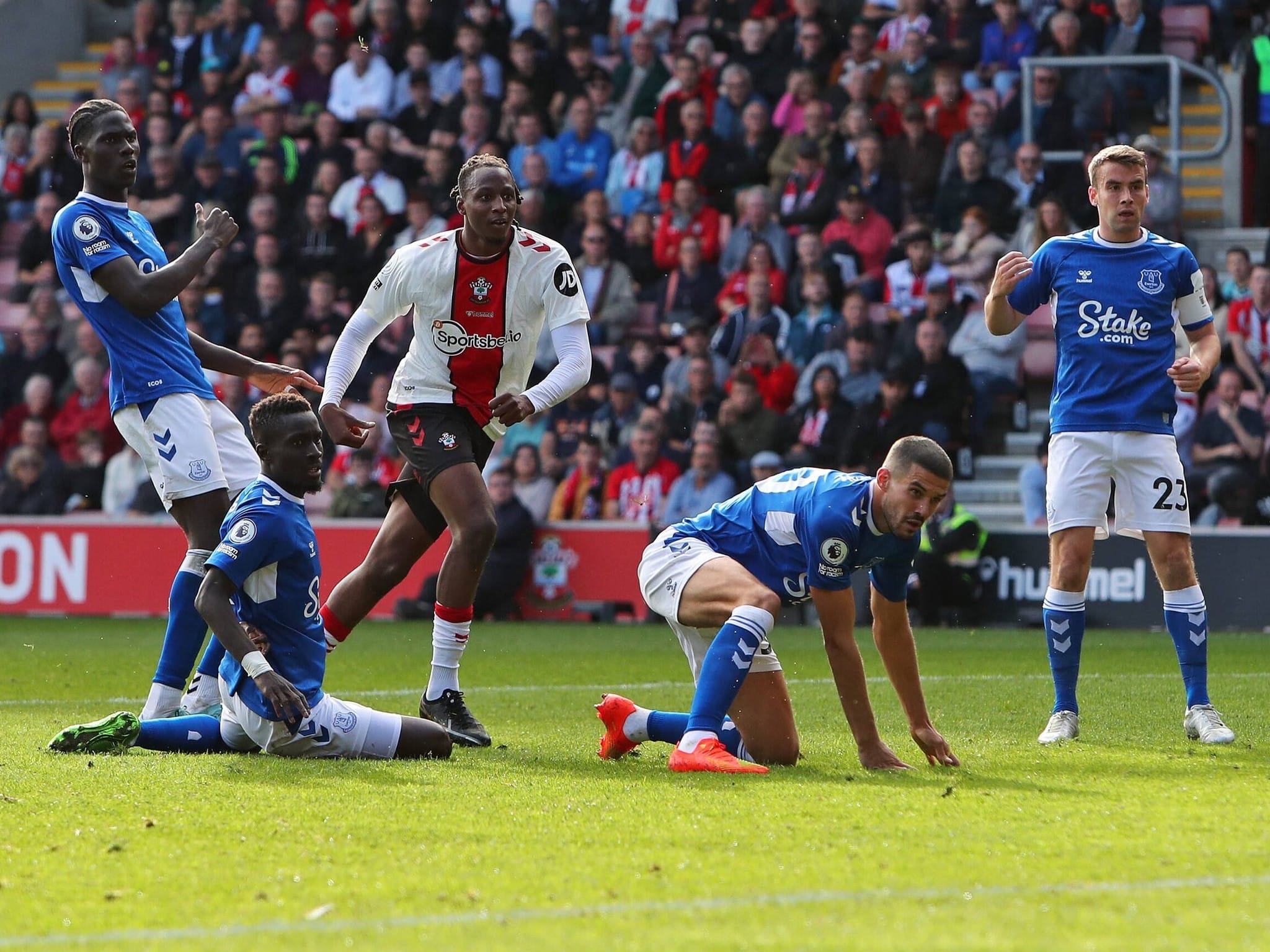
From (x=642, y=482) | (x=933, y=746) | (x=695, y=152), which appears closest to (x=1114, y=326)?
(x=933, y=746)

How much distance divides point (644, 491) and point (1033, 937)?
443 inches

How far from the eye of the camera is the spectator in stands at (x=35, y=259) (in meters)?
19.0

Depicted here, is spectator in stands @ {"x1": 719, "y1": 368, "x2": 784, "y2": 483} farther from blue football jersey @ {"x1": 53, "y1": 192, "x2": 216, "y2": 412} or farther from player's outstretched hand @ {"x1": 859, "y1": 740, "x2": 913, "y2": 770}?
player's outstretched hand @ {"x1": 859, "y1": 740, "x2": 913, "y2": 770}

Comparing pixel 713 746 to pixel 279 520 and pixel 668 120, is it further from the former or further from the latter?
pixel 668 120

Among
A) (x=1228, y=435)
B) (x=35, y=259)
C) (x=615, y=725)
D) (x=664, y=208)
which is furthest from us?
(x=35, y=259)

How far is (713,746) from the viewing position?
569 centimetres

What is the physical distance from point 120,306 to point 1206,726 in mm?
4457

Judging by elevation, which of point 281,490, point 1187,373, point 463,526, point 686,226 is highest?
point 686,226

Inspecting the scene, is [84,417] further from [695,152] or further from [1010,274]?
[1010,274]

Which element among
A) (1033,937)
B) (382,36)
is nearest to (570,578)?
(382,36)

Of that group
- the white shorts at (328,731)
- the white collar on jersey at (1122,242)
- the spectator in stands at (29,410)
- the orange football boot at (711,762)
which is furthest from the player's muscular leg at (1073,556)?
the spectator in stands at (29,410)

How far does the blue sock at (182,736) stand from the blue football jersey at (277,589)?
0.41 metres

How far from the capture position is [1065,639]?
22.5 ft

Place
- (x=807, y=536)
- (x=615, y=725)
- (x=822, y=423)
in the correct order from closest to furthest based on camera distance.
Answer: (x=807, y=536) → (x=615, y=725) → (x=822, y=423)
